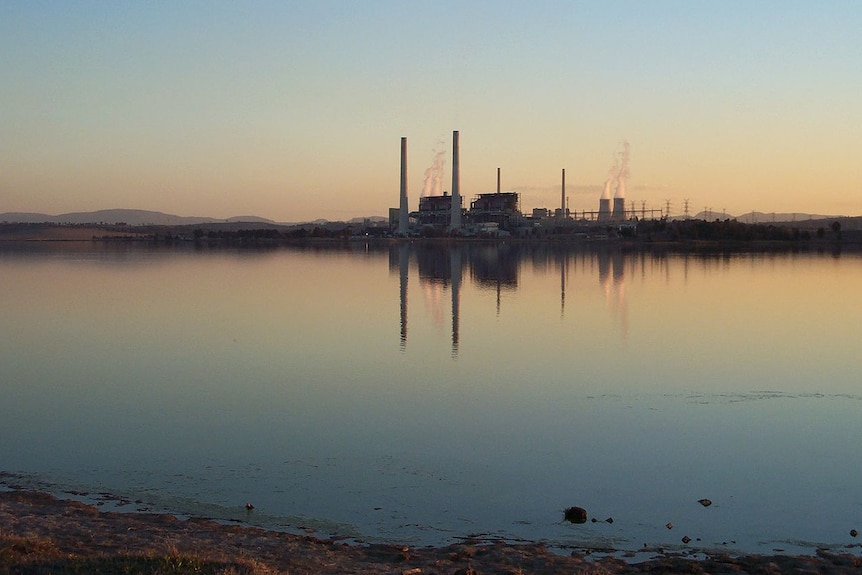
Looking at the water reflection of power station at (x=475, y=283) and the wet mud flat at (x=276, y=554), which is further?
the water reflection of power station at (x=475, y=283)

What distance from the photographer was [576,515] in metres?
8.54

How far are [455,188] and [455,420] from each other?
11674 centimetres

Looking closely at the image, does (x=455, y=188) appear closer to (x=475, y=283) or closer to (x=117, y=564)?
(x=475, y=283)

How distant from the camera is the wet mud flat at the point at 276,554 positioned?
20.7ft

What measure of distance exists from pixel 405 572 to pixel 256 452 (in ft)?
14.7

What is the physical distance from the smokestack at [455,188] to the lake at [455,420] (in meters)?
98.2

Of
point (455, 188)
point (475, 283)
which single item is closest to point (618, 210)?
point (455, 188)

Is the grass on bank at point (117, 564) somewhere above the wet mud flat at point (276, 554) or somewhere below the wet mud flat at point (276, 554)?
above

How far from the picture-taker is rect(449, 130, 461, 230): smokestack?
124188mm

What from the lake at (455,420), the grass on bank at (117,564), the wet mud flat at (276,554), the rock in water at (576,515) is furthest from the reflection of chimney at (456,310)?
the grass on bank at (117,564)

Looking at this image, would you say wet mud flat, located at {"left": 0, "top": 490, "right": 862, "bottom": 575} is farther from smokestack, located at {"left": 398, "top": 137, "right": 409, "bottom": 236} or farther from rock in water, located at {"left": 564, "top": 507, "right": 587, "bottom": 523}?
smokestack, located at {"left": 398, "top": 137, "right": 409, "bottom": 236}

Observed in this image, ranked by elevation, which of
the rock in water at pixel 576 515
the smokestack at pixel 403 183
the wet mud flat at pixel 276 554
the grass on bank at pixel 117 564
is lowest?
the rock in water at pixel 576 515

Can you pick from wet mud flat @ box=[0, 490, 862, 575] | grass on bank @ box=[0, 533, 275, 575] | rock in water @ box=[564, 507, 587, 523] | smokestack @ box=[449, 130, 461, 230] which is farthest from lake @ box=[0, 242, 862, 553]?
smokestack @ box=[449, 130, 461, 230]

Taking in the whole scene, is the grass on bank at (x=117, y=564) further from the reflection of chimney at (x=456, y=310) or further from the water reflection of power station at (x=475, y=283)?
the water reflection of power station at (x=475, y=283)
